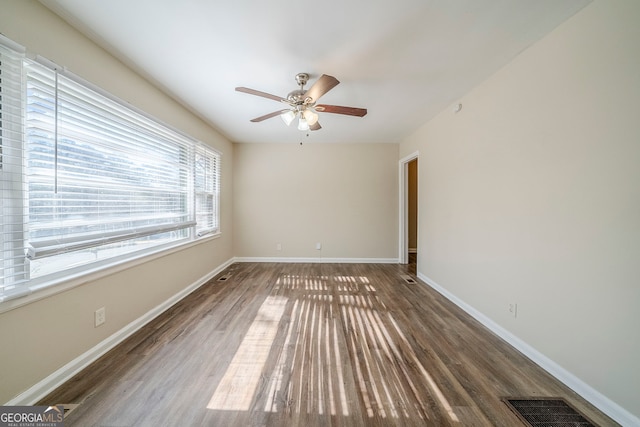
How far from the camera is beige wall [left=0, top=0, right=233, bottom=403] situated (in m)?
1.28

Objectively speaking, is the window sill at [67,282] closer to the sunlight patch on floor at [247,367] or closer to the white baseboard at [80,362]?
the white baseboard at [80,362]

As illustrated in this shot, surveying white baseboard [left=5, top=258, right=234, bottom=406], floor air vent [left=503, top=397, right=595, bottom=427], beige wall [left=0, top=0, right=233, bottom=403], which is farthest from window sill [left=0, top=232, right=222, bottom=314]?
floor air vent [left=503, top=397, right=595, bottom=427]

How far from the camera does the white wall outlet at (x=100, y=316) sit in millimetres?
1743

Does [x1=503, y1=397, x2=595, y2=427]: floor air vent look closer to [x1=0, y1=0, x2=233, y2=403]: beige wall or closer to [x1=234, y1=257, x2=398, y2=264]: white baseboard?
[x1=0, y1=0, x2=233, y2=403]: beige wall

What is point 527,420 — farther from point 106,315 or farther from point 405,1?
point 106,315

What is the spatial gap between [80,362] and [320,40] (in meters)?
3.04

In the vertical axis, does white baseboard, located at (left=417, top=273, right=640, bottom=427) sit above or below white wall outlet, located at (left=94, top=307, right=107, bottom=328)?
below

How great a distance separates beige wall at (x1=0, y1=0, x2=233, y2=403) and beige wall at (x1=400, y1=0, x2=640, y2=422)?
3519 mm

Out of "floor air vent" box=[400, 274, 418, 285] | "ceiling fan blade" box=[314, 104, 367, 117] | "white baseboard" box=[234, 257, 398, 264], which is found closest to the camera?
"ceiling fan blade" box=[314, 104, 367, 117]

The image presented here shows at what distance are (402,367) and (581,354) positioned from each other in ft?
3.79

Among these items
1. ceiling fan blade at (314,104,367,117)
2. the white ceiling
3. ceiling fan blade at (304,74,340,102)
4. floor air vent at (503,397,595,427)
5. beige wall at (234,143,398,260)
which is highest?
the white ceiling

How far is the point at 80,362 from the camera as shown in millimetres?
1603

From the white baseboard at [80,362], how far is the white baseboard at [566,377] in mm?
3471

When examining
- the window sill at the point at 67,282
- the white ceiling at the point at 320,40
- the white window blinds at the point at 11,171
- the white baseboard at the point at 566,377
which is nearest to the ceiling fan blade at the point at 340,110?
the white ceiling at the point at 320,40
